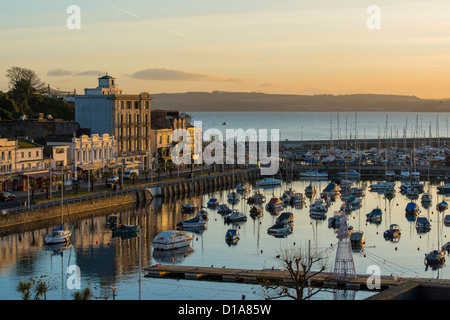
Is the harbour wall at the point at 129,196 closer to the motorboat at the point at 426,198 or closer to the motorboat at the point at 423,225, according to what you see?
the motorboat at the point at 426,198

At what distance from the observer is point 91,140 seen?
319ft

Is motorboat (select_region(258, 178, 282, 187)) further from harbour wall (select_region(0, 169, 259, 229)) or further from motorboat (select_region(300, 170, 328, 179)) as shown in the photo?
motorboat (select_region(300, 170, 328, 179))

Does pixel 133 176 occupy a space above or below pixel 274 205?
above

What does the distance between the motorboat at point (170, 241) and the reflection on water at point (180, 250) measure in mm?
707

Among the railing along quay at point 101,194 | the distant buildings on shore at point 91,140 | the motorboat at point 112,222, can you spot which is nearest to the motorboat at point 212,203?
the railing along quay at point 101,194

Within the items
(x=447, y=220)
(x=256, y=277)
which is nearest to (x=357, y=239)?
(x=447, y=220)

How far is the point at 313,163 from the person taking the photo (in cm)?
13700

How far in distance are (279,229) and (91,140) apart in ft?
121

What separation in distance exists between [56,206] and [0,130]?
3033 cm

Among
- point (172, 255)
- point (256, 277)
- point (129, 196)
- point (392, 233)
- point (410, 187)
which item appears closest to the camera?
point (256, 277)

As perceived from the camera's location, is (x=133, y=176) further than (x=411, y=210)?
Yes

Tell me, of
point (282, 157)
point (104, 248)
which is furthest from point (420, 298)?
point (282, 157)

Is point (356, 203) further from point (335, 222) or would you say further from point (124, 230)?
point (124, 230)
